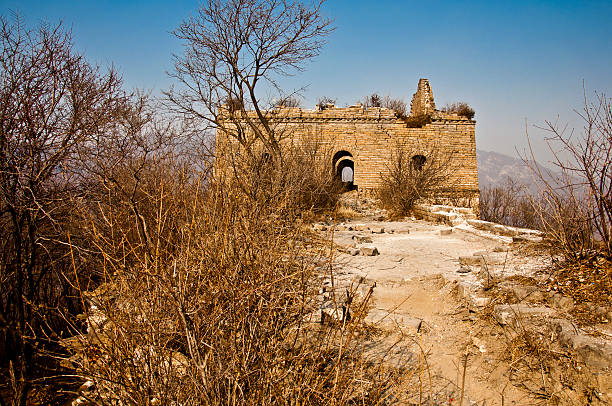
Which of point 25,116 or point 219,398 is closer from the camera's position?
point 219,398

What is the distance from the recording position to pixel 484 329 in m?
3.06

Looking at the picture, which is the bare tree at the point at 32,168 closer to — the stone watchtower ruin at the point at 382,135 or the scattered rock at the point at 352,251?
the scattered rock at the point at 352,251

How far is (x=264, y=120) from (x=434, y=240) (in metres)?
6.97

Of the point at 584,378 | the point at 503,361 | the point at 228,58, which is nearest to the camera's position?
the point at 584,378

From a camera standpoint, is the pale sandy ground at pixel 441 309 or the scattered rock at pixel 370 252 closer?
the pale sandy ground at pixel 441 309

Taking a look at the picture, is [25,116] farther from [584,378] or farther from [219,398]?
[584,378]

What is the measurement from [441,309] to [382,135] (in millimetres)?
12830

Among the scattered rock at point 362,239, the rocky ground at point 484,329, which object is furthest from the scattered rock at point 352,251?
the scattered rock at point 362,239

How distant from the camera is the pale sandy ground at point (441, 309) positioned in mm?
2463

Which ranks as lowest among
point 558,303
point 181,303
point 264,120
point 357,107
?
point 558,303

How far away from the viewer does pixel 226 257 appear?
199cm

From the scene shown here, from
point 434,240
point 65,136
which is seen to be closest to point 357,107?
point 434,240

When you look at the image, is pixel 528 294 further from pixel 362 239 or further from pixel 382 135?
pixel 382 135

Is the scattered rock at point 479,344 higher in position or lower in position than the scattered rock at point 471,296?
lower
